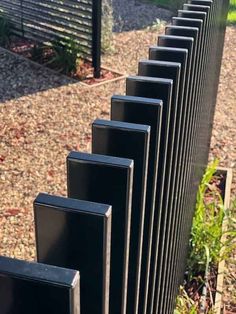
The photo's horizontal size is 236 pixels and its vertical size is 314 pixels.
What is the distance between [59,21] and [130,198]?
739 cm

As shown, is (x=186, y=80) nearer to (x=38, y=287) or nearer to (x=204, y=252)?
(x=38, y=287)

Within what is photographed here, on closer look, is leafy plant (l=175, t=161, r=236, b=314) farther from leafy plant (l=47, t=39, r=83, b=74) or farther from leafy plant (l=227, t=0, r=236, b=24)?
leafy plant (l=227, t=0, r=236, b=24)

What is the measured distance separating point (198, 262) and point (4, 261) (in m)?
2.76

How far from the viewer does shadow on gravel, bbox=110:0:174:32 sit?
10.9 m

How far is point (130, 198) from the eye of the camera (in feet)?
3.92

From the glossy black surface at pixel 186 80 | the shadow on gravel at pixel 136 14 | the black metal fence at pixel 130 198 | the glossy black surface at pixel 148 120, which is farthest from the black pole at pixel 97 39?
the glossy black surface at pixel 148 120

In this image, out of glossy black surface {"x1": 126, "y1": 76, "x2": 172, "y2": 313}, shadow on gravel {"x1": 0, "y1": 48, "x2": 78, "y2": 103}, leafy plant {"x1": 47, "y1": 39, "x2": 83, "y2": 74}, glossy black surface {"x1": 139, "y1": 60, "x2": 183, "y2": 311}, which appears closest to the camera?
glossy black surface {"x1": 126, "y1": 76, "x2": 172, "y2": 313}

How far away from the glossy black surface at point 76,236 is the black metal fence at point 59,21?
655 centimetres

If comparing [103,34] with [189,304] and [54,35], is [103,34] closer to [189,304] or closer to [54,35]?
[54,35]

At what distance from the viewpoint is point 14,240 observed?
163 inches

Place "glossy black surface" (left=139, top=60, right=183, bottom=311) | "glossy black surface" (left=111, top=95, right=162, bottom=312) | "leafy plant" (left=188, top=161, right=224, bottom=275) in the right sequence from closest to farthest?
"glossy black surface" (left=111, top=95, right=162, bottom=312) → "glossy black surface" (left=139, top=60, right=183, bottom=311) → "leafy plant" (left=188, top=161, right=224, bottom=275)

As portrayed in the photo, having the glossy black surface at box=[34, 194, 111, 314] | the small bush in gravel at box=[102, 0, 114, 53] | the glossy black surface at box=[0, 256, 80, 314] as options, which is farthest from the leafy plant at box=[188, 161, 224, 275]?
the small bush in gravel at box=[102, 0, 114, 53]

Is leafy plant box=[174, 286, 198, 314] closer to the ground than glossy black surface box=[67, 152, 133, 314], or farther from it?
closer to the ground

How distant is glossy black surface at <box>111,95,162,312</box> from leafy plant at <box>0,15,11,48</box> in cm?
786
